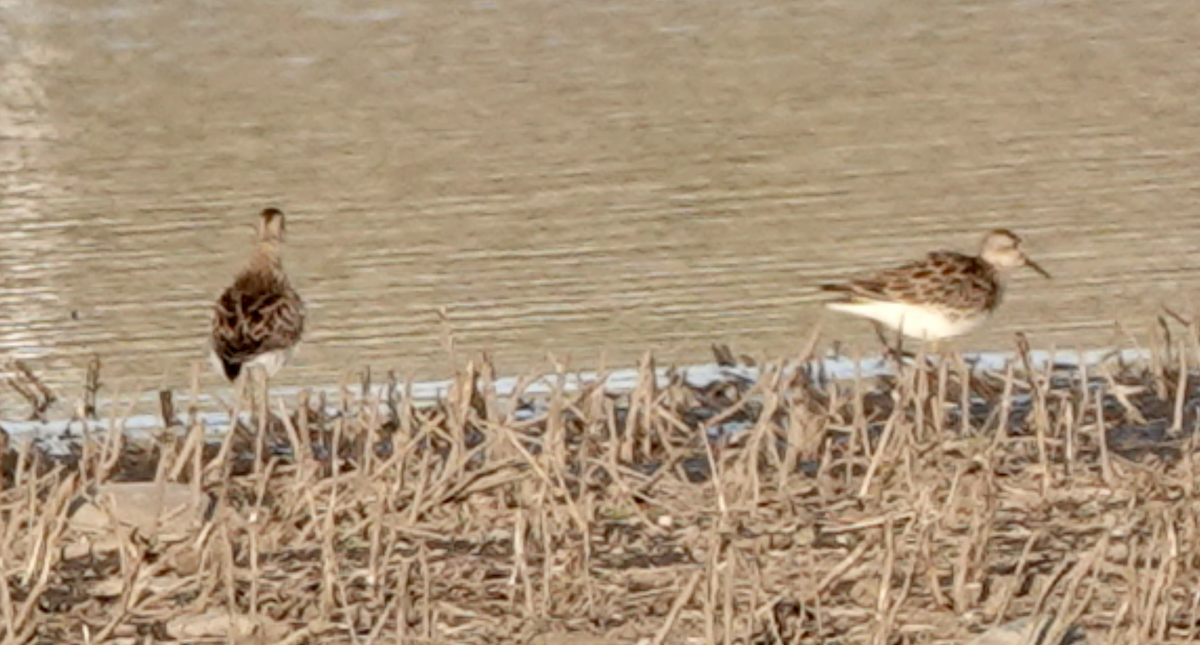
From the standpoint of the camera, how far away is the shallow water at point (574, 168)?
14305 mm

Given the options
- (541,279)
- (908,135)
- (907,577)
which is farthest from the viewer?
(908,135)

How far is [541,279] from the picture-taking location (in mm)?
15109

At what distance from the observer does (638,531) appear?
8.53 m

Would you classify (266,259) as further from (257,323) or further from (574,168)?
(574,168)

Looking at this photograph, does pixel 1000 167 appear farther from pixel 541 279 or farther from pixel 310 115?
pixel 310 115

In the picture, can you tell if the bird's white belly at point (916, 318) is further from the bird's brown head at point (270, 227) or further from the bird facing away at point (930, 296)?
the bird's brown head at point (270, 227)

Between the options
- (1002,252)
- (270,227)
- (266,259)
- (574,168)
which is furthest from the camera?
(574,168)

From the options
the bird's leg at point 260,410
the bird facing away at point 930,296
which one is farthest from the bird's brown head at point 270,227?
the bird facing away at point 930,296

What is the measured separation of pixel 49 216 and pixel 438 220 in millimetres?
2166

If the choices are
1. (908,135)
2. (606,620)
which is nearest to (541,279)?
(908,135)

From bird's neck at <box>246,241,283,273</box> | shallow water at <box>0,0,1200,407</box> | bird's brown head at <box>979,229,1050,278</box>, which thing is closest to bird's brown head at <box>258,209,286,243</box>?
bird's neck at <box>246,241,283,273</box>

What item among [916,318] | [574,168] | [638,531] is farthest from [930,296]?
[574,168]

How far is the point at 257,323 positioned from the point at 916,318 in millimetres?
2710

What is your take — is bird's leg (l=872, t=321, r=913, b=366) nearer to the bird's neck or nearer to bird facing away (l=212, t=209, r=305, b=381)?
bird facing away (l=212, t=209, r=305, b=381)
